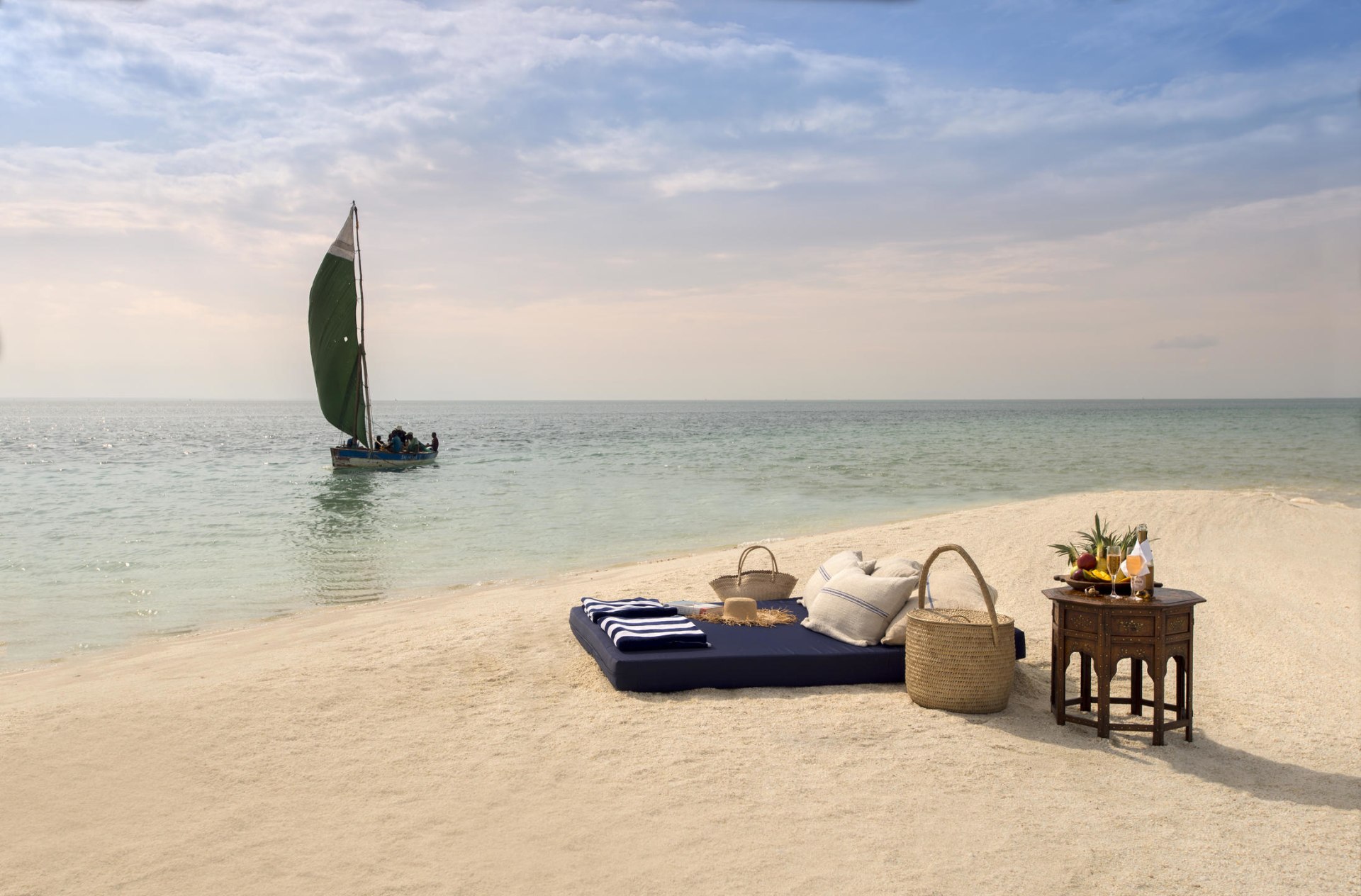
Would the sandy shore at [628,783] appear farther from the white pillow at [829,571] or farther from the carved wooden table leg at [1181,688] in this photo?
the white pillow at [829,571]

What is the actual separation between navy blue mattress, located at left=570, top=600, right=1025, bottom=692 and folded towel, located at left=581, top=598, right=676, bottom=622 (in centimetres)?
62

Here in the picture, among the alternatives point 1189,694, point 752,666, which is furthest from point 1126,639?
point 752,666

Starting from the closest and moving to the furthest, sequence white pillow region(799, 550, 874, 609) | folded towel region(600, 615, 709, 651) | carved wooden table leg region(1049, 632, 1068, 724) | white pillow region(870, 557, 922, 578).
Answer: carved wooden table leg region(1049, 632, 1068, 724) → folded towel region(600, 615, 709, 651) → white pillow region(870, 557, 922, 578) → white pillow region(799, 550, 874, 609)

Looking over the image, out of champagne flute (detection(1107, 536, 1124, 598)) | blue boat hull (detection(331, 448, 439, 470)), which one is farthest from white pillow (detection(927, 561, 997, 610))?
blue boat hull (detection(331, 448, 439, 470))

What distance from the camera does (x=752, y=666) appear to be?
16.4ft

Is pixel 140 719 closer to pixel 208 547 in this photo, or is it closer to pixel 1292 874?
pixel 1292 874

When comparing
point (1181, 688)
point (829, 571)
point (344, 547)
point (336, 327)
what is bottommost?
point (344, 547)

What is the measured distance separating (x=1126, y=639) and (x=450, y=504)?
674 inches

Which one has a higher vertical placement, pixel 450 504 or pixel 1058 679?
pixel 1058 679

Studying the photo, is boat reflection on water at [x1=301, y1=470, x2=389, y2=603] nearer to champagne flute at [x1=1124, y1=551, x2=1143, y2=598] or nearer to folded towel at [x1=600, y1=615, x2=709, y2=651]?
folded towel at [x1=600, y1=615, x2=709, y2=651]

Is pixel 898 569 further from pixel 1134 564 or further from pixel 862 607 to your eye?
pixel 1134 564

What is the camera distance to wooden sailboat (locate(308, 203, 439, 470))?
25578mm

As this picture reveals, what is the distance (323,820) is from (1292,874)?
3.54m

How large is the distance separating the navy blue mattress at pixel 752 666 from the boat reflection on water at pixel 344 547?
5705 mm
